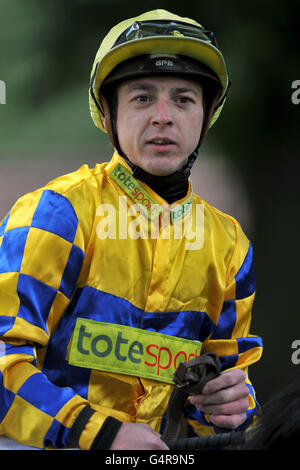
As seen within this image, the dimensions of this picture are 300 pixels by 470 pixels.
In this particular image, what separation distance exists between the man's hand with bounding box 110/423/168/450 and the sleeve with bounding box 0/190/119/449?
5cm

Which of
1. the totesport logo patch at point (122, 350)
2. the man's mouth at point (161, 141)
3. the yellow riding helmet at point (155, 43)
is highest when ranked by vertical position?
the yellow riding helmet at point (155, 43)

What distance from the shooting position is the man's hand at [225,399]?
147cm

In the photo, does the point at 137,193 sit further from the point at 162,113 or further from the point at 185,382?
the point at 185,382

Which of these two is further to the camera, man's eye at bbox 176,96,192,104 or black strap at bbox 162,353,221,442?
man's eye at bbox 176,96,192,104

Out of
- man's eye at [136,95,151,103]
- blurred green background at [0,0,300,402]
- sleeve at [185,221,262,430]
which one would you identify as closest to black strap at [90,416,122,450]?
sleeve at [185,221,262,430]

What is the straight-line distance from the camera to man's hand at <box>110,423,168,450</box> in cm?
123

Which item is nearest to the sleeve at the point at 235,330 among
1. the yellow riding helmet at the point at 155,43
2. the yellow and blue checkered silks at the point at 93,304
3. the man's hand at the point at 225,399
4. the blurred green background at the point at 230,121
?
the yellow and blue checkered silks at the point at 93,304

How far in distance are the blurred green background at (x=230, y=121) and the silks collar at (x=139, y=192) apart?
942 mm

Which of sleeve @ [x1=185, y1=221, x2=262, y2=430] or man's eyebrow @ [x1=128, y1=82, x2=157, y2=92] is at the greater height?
man's eyebrow @ [x1=128, y1=82, x2=157, y2=92]

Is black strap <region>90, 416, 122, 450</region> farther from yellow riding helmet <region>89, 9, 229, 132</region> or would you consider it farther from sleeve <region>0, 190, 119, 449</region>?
yellow riding helmet <region>89, 9, 229, 132</region>

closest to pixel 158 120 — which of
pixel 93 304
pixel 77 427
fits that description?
pixel 93 304

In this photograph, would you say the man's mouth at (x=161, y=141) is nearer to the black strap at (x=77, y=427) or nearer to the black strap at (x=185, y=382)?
the black strap at (x=185, y=382)

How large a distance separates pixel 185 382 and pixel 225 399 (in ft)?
0.52

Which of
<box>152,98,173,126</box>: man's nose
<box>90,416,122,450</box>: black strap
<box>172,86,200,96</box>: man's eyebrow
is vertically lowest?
<box>90,416,122,450</box>: black strap
